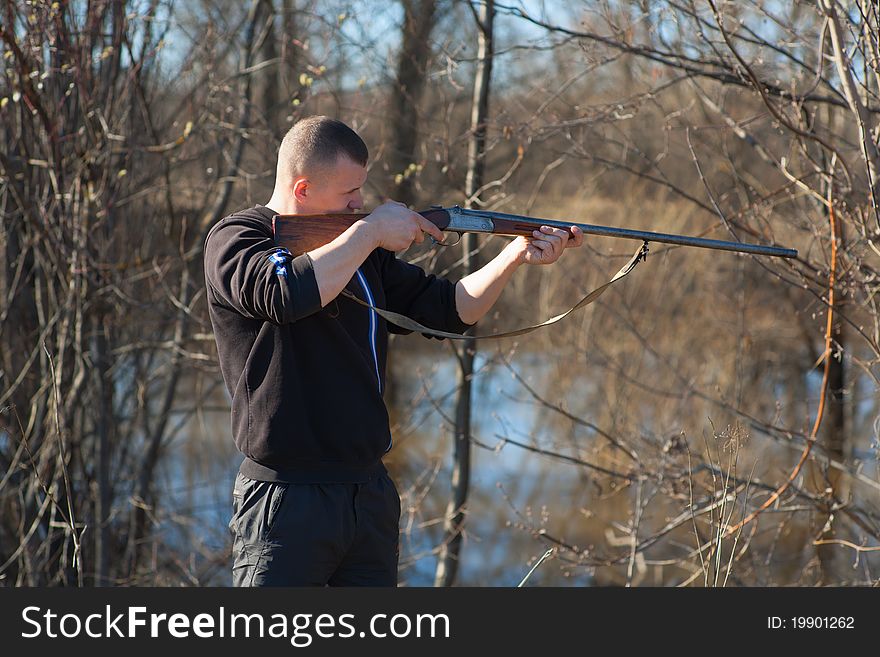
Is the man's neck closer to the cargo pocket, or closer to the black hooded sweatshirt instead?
the black hooded sweatshirt

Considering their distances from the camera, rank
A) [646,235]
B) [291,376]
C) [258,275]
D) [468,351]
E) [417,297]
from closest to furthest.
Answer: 1. [258,275]
2. [291,376]
3. [417,297]
4. [646,235]
5. [468,351]

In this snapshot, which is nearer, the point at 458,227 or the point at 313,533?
the point at 313,533

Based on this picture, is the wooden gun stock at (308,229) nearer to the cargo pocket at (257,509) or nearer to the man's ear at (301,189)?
the man's ear at (301,189)

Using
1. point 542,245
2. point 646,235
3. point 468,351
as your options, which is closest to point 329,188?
point 542,245

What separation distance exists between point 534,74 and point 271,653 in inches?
279

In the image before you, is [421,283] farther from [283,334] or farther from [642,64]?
[642,64]

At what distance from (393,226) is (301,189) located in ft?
0.99

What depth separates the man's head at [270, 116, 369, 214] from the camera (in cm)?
270

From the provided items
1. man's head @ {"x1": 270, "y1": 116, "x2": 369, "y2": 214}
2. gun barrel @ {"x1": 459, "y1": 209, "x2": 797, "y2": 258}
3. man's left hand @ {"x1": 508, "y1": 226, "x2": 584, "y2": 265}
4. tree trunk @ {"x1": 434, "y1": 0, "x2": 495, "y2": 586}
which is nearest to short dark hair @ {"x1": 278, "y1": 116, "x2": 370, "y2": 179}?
man's head @ {"x1": 270, "y1": 116, "x2": 369, "y2": 214}

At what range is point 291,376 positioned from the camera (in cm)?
257

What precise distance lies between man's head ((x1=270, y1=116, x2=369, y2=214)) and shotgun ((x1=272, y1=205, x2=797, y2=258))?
7 cm

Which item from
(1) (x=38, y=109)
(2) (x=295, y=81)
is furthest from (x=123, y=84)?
(2) (x=295, y=81)

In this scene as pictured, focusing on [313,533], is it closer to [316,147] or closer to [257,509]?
[257,509]

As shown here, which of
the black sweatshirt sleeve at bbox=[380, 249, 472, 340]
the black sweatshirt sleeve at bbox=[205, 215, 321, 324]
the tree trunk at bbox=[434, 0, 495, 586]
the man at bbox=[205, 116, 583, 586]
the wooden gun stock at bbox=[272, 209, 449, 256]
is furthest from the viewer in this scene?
the tree trunk at bbox=[434, 0, 495, 586]
